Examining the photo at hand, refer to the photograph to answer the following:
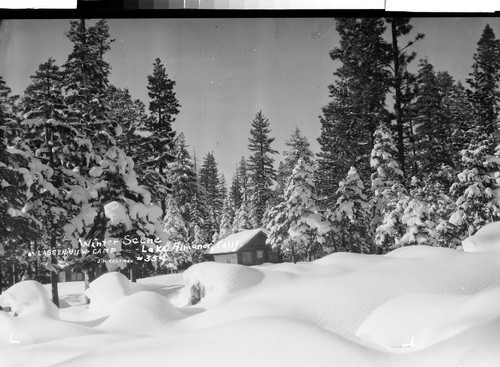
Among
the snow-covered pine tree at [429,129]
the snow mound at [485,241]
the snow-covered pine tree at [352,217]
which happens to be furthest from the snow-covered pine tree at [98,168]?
the snow mound at [485,241]

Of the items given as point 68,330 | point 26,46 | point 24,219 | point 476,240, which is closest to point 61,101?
point 26,46

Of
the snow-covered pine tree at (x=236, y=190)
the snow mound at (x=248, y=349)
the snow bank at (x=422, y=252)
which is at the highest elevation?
the snow-covered pine tree at (x=236, y=190)

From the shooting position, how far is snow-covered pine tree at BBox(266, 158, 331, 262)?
117 inches

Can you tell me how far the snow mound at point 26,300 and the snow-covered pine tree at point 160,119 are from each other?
117 cm

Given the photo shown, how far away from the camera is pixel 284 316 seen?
8.87 ft

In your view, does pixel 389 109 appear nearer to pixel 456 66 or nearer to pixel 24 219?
pixel 456 66

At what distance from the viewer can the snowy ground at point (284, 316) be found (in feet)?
7.80

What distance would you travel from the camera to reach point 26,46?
2.97m

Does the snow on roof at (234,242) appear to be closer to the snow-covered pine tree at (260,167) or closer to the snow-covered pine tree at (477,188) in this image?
the snow-covered pine tree at (260,167)

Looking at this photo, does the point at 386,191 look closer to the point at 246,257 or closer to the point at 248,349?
the point at 246,257

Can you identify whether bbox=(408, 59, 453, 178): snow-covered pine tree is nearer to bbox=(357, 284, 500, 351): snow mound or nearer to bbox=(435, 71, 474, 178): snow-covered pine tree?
bbox=(435, 71, 474, 178): snow-covered pine tree

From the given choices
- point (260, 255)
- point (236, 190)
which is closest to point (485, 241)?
Answer: point (260, 255)

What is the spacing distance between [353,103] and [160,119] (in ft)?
5.19

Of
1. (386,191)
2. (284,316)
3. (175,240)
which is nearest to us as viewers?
(284,316)
